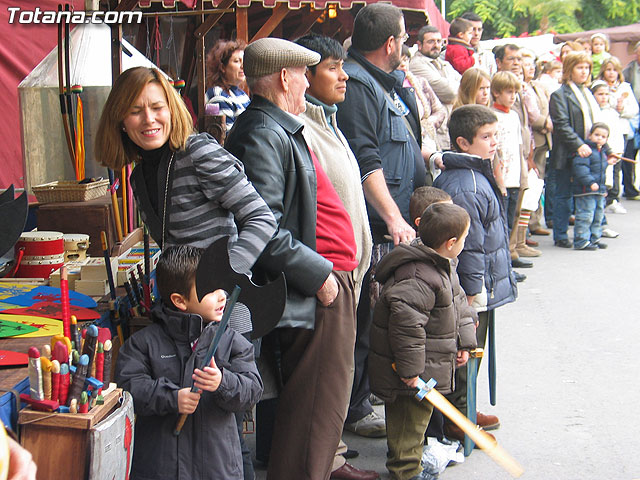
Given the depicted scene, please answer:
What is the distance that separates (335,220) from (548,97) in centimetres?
736

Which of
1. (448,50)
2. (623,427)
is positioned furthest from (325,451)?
(448,50)

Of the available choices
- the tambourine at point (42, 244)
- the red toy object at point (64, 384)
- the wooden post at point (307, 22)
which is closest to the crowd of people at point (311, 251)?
the red toy object at point (64, 384)

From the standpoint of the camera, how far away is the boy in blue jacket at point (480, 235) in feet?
14.2

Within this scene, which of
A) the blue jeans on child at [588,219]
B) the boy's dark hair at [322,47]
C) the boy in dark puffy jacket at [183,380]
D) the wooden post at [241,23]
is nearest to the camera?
the boy in dark puffy jacket at [183,380]

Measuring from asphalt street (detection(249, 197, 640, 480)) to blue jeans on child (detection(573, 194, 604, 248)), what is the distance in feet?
2.84

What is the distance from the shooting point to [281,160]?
327 centimetres

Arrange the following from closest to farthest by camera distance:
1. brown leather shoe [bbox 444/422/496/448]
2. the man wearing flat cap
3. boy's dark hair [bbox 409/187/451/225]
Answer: the man wearing flat cap
boy's dark hair [bbox 409/187/451/225]
brown leather shoe [bbox 444/422/496/448]

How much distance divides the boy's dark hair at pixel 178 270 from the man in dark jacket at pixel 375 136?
1.53m

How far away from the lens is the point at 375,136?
14.2 feet

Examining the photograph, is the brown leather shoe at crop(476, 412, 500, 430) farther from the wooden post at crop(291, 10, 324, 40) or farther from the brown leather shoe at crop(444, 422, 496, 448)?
the wooden post at crop(291, 10, 324, 40)

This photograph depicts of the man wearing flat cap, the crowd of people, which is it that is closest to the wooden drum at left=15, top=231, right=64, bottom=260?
the crowd of people

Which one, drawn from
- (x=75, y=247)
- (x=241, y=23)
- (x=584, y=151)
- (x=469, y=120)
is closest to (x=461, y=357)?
(x=469, y=120)

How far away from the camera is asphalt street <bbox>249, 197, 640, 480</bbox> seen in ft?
13.9

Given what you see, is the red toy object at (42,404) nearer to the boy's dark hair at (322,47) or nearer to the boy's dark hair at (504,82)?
the boy's dark hair at (322,47)
